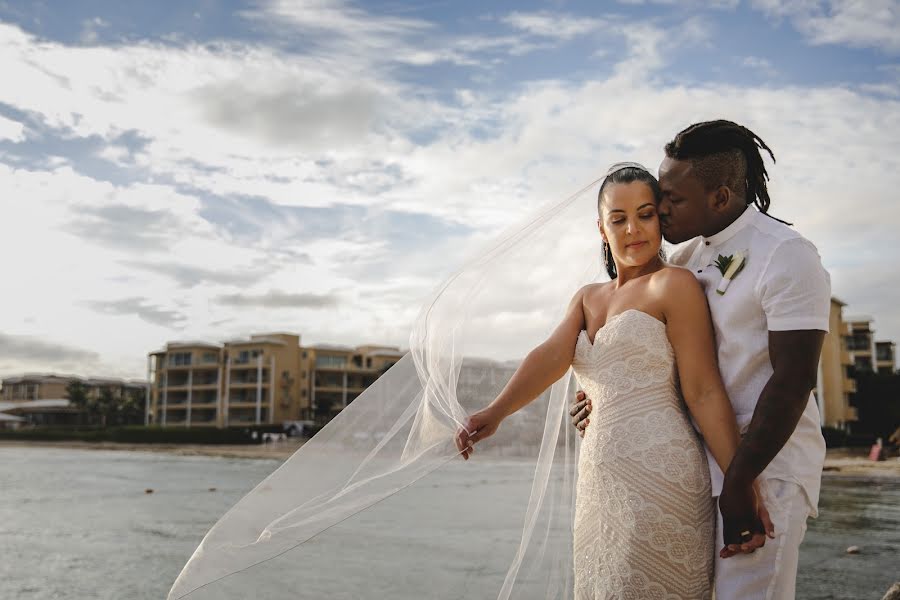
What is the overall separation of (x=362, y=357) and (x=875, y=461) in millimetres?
58689

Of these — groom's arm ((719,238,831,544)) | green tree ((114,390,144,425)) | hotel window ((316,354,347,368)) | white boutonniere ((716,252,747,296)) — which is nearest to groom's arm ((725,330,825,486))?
groom's arm ((719,238,831,544))

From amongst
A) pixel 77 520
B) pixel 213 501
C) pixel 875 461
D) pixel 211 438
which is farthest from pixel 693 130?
pixel 211 438

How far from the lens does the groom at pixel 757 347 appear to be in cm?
216

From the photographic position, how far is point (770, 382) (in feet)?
7.12

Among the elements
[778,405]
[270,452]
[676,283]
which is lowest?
[270,452]

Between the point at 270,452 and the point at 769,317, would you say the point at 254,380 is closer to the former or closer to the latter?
the point at 270,452

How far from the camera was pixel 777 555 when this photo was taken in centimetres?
222

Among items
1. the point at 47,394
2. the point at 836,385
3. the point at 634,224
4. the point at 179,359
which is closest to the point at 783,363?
the point at 634,224

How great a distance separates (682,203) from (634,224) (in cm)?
17

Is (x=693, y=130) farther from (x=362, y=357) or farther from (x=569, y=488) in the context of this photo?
(x=362, y=357)

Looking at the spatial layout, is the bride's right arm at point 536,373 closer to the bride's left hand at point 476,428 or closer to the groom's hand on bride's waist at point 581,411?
the bride's left hand at point 476,428

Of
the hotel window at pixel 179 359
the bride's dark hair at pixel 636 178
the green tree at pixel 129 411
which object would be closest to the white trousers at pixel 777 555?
the bride's dark hair at pixel 636 178

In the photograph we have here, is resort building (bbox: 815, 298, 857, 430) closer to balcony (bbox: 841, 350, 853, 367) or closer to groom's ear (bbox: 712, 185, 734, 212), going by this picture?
balcony (bbox: 841, 350, 853, 367)

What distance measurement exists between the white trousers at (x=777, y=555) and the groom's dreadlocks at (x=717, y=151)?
0.95 m
